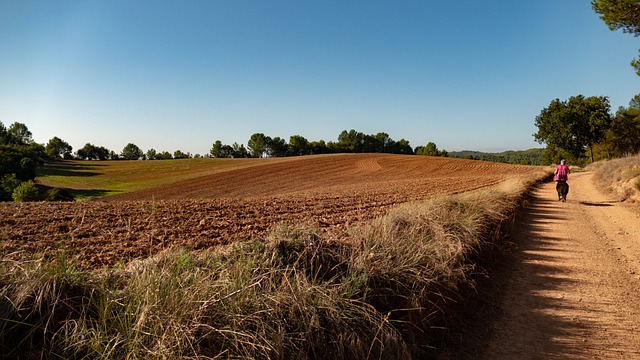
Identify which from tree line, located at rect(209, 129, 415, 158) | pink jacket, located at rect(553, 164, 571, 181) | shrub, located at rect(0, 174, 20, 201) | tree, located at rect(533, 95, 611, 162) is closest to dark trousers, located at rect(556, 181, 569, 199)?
pink jacket, located at rect(553, 164, 571, 181)

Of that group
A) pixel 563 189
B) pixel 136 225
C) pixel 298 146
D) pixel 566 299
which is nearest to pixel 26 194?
pixel 136 225

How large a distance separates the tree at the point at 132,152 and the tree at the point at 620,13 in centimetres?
13090

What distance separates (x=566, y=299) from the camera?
16.8 ft

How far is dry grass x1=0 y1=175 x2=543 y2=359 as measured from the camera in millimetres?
2588

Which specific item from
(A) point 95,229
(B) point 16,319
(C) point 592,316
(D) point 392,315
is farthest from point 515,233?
(A) point 95,229

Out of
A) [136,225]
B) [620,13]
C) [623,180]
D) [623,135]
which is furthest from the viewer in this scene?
[623,135]

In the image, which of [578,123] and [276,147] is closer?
[578,123]

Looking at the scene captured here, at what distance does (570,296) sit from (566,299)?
16 centimetres

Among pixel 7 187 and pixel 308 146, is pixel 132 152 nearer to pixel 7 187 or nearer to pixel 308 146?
pixel 308 146

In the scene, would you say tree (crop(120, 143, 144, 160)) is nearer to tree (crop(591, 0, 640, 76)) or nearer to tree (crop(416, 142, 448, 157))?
tree (crop(416, 142, 448, 157))

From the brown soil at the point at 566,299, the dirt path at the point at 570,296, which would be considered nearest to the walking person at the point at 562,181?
the dirt path at the point at 570,296

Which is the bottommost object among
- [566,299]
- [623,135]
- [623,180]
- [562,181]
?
[566,299]

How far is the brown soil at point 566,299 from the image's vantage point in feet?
13.0

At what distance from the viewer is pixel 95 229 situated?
8.33 meters
